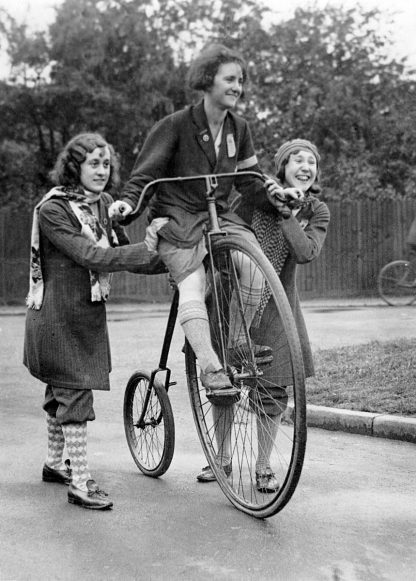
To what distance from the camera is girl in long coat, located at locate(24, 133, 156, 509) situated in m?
4.59

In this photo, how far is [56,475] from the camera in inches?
195

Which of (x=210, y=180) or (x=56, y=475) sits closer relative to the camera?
(x=210, y=180)

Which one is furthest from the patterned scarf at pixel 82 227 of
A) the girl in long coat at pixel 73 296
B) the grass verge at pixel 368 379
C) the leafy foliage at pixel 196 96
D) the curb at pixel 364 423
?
the leafy foliage at pixel 196 96

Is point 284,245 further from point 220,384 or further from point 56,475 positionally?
point 56,475

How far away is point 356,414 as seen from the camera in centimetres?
648

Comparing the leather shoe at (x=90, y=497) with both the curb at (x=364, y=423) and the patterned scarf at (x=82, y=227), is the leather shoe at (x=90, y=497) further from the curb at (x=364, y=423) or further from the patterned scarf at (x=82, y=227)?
the curb at (x=364, y=423)

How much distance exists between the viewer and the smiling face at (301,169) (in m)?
4.82

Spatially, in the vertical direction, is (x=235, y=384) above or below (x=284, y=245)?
below

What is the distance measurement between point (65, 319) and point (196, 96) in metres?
19.5

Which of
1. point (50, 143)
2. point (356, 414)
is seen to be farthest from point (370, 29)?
point (356, 414)

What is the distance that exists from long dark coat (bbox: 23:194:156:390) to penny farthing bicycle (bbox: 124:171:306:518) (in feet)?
1.24

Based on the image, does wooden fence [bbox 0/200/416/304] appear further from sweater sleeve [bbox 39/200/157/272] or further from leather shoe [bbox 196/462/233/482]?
sweater sleeve [bbox 39/200/157/272]

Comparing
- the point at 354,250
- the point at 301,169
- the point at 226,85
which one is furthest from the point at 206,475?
the point at 354,250

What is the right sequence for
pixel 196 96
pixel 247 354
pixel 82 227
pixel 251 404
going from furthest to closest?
pixel 196 96 < pixel 82 227 < pixel 251 404 < pixel 247 354
